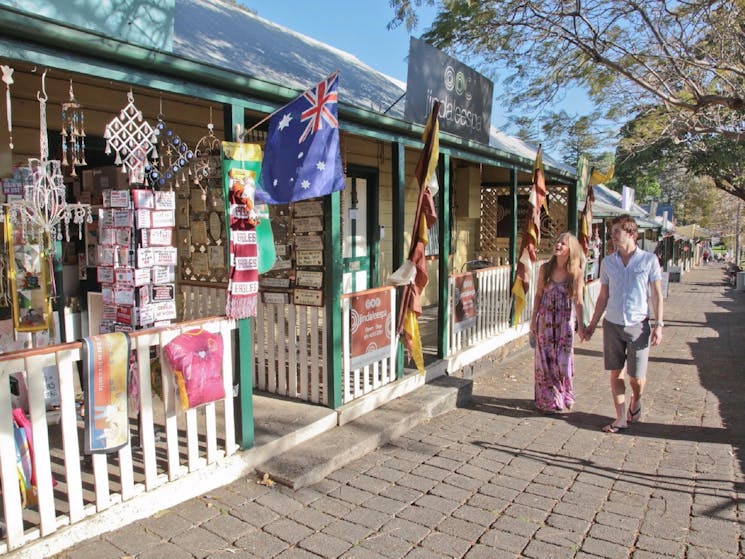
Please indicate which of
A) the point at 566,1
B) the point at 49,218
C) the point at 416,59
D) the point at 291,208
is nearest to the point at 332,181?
the point at 291,208

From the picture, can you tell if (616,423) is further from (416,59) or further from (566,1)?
(566,1)

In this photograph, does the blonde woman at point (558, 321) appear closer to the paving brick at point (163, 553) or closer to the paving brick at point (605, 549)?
the paving brick at point (605, 549)

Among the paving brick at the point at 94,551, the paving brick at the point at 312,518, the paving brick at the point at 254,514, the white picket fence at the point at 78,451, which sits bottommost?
the paving brick at the point at 312,518

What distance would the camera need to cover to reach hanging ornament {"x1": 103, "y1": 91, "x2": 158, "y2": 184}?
3.40 metres

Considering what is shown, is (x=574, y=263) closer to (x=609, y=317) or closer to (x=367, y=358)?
(x=609, y=317)

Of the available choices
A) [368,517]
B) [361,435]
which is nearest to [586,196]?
[361,435]

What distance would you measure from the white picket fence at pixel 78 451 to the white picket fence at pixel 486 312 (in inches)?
133

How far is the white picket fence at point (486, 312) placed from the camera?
6.72 metres

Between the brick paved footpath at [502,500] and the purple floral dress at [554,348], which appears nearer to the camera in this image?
the brick paved footpath at [502,500]

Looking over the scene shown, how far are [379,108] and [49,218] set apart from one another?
3.59 metres

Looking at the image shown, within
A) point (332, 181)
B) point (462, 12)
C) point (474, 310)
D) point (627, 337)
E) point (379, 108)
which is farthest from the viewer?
point (462, 12)

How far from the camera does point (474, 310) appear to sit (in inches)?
285

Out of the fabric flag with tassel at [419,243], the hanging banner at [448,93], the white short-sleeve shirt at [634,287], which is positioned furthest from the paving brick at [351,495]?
the hanging banner at [448,93]

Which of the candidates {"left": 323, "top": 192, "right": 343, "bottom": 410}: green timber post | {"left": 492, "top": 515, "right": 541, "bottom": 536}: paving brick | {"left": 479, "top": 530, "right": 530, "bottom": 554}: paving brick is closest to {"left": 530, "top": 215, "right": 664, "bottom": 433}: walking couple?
{"left": 492, "top": 515, "right": 541, "bottom": 536}: paving brick
